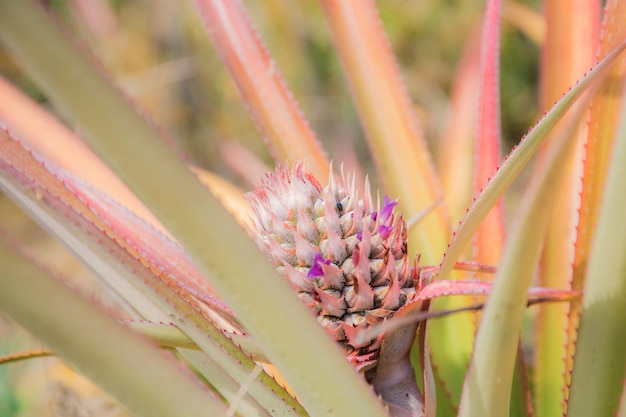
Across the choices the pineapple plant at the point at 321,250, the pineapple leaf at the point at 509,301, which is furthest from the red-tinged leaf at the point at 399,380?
the pineapple leaf at the point at 509,301

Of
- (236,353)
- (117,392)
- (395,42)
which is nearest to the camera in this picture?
(117,392)

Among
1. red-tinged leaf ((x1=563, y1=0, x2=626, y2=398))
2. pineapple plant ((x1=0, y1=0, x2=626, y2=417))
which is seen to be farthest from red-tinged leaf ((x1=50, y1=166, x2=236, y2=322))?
red-tinged leaf ((x1=563, y1=0, x2=626, y2=398))

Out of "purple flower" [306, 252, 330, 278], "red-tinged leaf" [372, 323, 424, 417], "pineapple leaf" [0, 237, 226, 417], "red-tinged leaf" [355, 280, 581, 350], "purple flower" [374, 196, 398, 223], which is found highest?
"pineapple leaf" [0, 237, 226, 417]

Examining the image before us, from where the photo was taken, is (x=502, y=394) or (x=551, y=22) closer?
(x=502, y=394)

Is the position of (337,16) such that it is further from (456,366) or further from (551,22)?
(456,366)

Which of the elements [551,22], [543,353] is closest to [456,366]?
[543,353]

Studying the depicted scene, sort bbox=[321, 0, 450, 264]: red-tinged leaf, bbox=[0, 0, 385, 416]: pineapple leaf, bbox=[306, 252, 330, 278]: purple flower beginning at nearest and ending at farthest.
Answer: bbox=[0, 0, 385, 416]: pineapple leaf → bbox=[306, 252, 330, 278]: purple flower → bbox=[321, 0, 450, 264]: red-tinged leaf

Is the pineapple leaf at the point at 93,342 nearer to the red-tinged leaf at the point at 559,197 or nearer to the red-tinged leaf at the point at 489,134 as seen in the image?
the red-tinged leaf at the point at 489,134

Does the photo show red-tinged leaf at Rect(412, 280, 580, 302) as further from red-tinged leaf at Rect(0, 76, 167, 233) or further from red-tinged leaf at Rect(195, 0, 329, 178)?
red-tinged leaf at Rect(0, 76, 167, 233)
